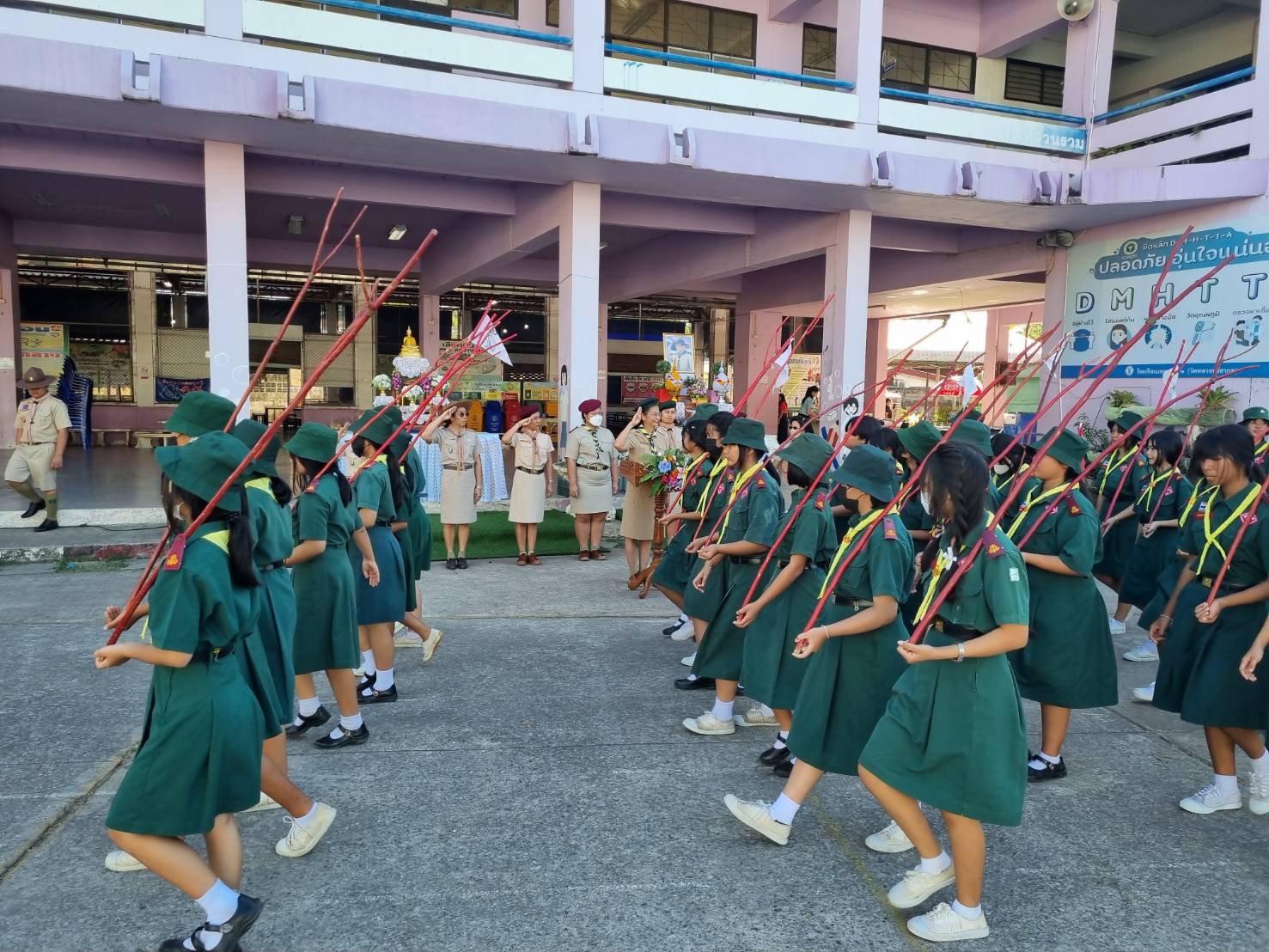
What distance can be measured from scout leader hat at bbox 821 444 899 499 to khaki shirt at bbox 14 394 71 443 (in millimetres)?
8495

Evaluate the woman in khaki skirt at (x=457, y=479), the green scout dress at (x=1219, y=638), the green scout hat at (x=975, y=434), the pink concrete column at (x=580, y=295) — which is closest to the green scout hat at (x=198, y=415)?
the green scout hat at (x=975, y=434)

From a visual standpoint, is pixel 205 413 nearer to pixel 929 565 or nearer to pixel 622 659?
pixel 929 565

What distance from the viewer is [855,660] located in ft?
10.5

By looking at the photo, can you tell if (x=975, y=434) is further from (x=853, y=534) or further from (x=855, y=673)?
(x=855, y=673)

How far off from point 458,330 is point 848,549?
68.1 ft

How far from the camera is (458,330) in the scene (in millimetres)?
22812

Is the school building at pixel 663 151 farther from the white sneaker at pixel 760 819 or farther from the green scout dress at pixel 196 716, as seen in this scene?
the white sneaker at pixel 760 819

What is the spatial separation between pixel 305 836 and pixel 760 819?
1.67 meters

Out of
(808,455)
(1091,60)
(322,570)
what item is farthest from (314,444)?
(1091,60)

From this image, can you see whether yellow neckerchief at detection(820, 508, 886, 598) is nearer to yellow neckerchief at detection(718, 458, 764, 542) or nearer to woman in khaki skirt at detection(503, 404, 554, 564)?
yellow neckerchief at detection(718, 458, 764, 542)

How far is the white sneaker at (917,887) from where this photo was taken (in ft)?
9.29

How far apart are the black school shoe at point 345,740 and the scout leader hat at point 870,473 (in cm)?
257

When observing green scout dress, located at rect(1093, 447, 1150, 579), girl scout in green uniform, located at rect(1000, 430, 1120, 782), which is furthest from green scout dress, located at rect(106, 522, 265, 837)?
green scout dress, located at rect(1093, 447, 1150, 579)

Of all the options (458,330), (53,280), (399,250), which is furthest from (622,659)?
(53,280)
